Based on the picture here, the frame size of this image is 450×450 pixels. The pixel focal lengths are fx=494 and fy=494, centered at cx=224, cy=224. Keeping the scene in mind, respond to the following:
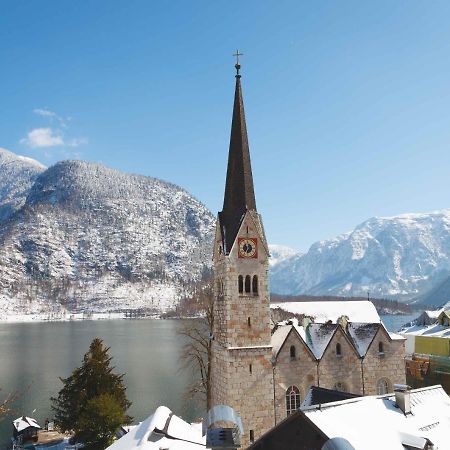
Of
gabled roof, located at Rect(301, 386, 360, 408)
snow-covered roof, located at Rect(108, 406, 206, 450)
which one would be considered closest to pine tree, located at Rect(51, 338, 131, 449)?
snow-covered roof, located at Rect(108, 406, 206, 450)

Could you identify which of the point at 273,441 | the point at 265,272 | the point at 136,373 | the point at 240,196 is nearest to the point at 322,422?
the point at 273,441

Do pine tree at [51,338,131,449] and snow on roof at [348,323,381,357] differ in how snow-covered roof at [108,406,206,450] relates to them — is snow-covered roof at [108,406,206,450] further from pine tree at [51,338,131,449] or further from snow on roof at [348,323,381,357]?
snow on roof at [348,323,381,357]

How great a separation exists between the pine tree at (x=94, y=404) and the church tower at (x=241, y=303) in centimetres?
811

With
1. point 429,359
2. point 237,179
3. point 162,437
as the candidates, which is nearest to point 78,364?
point 429,359

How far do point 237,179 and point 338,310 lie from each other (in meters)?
91.1

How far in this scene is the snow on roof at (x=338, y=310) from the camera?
98.3 m

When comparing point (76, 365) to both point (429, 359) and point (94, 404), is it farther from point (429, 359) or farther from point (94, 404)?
point (429, 359)

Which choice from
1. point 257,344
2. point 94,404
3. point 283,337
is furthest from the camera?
point 283,337

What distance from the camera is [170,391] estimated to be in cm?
7506

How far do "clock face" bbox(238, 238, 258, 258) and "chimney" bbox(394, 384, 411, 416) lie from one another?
16.5 metres

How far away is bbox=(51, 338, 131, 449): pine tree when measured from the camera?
1478 inches

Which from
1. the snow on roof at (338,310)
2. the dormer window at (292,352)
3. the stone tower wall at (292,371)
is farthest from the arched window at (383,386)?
the snow on roof at (338,310)

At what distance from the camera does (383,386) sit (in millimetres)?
42281

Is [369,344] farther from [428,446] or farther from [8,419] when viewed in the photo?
[8,419]
